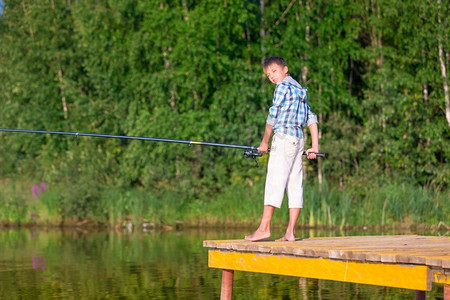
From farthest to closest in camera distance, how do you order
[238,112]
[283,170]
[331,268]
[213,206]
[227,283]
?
[238,112] → [213,206] → [227,283] → [283,170] → [331,268]

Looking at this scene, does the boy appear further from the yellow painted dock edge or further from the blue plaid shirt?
the yellow painted dock edge

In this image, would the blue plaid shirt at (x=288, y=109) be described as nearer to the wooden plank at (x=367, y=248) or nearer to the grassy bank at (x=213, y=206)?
the wooden plank at (x=367, y=248)

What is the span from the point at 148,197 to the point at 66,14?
9.09 meters

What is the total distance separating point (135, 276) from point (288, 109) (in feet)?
20.1

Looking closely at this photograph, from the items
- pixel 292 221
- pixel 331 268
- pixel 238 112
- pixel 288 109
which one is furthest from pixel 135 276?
pixel 238 112

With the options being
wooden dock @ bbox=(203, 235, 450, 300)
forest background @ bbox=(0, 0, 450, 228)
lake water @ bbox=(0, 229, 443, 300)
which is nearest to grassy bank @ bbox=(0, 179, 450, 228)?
forest background @ bbox=(0, 0, 450, 228)

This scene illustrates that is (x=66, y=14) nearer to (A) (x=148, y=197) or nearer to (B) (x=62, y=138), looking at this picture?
(B) (x=62, y=138)

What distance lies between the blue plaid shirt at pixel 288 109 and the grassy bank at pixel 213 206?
1329cm

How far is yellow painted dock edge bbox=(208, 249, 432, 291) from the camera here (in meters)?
7.72

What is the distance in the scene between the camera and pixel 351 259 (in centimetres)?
823

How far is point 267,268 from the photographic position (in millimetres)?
9102

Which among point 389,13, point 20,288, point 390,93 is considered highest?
point 389,13

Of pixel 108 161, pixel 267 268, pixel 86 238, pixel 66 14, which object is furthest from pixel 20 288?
pixel 66 14

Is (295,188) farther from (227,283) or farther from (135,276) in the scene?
(135,276)
